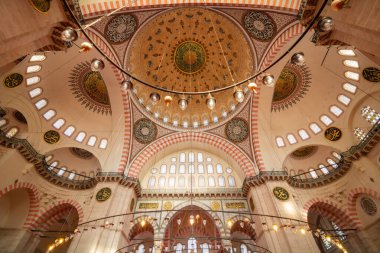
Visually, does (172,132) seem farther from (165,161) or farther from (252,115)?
(252,115)

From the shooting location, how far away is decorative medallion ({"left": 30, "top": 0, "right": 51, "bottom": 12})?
5127mm

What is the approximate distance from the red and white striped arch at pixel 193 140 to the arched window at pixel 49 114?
5355 mm

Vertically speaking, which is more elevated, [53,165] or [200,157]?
[200,157]

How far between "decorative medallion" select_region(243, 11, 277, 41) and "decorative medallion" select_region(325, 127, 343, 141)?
252 inches

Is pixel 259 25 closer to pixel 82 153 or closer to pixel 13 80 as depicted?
pixel 13 80

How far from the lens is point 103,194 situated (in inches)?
416

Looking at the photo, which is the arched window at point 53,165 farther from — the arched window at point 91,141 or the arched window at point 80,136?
the arched window at point 91,141

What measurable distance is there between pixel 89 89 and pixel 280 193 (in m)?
12.5

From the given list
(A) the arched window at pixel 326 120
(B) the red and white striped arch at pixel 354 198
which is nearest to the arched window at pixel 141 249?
(B) the red and white striped arch at pixel 354 198

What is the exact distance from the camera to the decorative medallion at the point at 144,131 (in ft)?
41.8

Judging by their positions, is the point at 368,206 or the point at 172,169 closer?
the point at 368,206

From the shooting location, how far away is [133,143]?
12.6 m

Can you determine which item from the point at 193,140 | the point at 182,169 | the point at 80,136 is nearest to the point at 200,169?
the point at 182,169

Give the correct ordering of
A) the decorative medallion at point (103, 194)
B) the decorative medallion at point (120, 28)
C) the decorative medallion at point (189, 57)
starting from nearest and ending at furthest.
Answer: the decorative medallion at point (120, 28) → the decorative medallion at point (103, 194) → the decorative medallion at point (189, 57)
